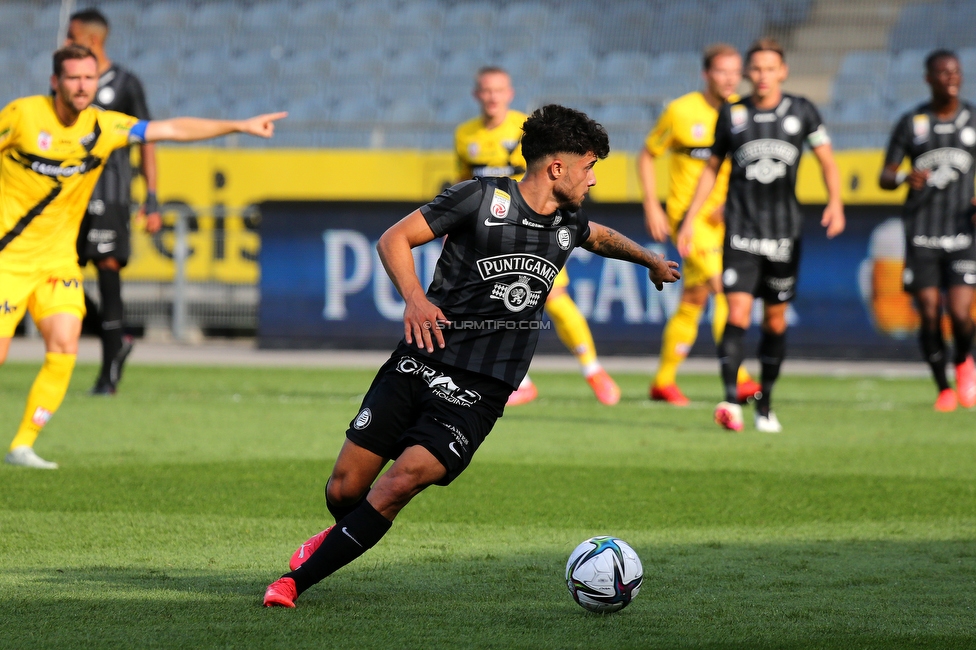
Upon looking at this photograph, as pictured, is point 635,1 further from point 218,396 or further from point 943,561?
point 943,561

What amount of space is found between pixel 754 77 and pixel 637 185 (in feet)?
25.3

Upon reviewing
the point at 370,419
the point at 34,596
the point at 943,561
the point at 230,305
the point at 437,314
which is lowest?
the point at 230,305

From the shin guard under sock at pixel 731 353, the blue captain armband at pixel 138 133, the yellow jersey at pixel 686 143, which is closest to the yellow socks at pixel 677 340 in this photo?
the yellow jersey at pixel 686 143

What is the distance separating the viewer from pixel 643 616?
12.6 feet

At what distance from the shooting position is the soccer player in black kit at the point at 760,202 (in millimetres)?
8234

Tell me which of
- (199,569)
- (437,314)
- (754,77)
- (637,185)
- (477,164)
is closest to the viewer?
(437,314)

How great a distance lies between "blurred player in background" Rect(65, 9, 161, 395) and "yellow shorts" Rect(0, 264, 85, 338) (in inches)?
116

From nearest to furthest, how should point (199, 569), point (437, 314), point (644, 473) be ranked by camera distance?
point (437, 314) → point (199, 569) → point (644, 473)

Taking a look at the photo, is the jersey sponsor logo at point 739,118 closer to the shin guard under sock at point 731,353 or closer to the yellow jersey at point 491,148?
the shin guard under sock at point 731,353

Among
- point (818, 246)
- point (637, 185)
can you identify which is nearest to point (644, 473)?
point (818, 246)

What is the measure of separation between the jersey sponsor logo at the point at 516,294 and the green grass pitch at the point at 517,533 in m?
0.89

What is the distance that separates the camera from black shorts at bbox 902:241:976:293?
976cm

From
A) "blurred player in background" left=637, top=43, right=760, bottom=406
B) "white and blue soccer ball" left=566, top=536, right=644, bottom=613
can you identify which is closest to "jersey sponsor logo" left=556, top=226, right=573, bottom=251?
"white and blue soccer ball" left=566, top=536, right=644, bottom=613

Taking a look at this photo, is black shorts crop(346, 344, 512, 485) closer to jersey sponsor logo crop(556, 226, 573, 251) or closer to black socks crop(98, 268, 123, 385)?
jersey sponsor logo crop(556, 226, 573, 251)
